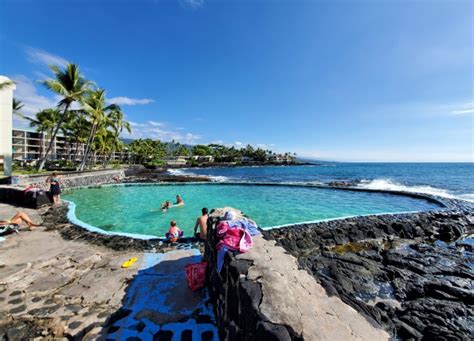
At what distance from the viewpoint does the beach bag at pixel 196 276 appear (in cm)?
411

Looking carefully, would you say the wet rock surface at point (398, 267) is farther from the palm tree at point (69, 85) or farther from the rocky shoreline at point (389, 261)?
the palm tree at point (69, 85)

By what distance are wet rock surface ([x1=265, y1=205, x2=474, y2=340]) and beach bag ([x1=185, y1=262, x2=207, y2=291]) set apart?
1489 mm

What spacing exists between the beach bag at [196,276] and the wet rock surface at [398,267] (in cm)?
149

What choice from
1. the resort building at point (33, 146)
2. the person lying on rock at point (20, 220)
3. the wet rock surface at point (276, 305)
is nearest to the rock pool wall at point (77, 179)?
the person lying on rock at point (20, 220)

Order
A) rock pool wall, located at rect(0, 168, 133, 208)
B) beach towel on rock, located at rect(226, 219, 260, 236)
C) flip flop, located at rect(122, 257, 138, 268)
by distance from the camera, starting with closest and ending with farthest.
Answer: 1. beach towel on rock, located at rect(226, 219, 260, 236)
2. flip flop, located at rect(122, 257, 138, 268)
3. rock pool wall, located at rect(0, 168, 133, 208)

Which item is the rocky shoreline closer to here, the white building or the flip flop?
the flip flop

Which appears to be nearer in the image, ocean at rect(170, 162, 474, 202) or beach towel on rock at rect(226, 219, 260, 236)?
beach towel on rock at rect(226, 219, 260, 236)

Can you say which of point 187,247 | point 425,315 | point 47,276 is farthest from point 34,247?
point 425,315

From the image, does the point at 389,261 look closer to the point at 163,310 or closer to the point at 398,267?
the point at 398,267

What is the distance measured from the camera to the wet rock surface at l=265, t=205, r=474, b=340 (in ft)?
13.0

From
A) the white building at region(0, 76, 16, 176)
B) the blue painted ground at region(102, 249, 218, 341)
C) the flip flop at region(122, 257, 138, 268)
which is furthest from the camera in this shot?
the white building at region(0, 76, 16, 176)

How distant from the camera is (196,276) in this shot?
4.15 meters


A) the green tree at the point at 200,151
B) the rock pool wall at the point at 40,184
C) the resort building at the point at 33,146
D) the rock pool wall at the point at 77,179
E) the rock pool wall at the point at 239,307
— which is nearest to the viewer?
the rock pool wall at the point at 239,307

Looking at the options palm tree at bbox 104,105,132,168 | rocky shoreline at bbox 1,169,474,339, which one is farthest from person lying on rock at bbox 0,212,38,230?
palm tree at bbox 104,105,132,168
